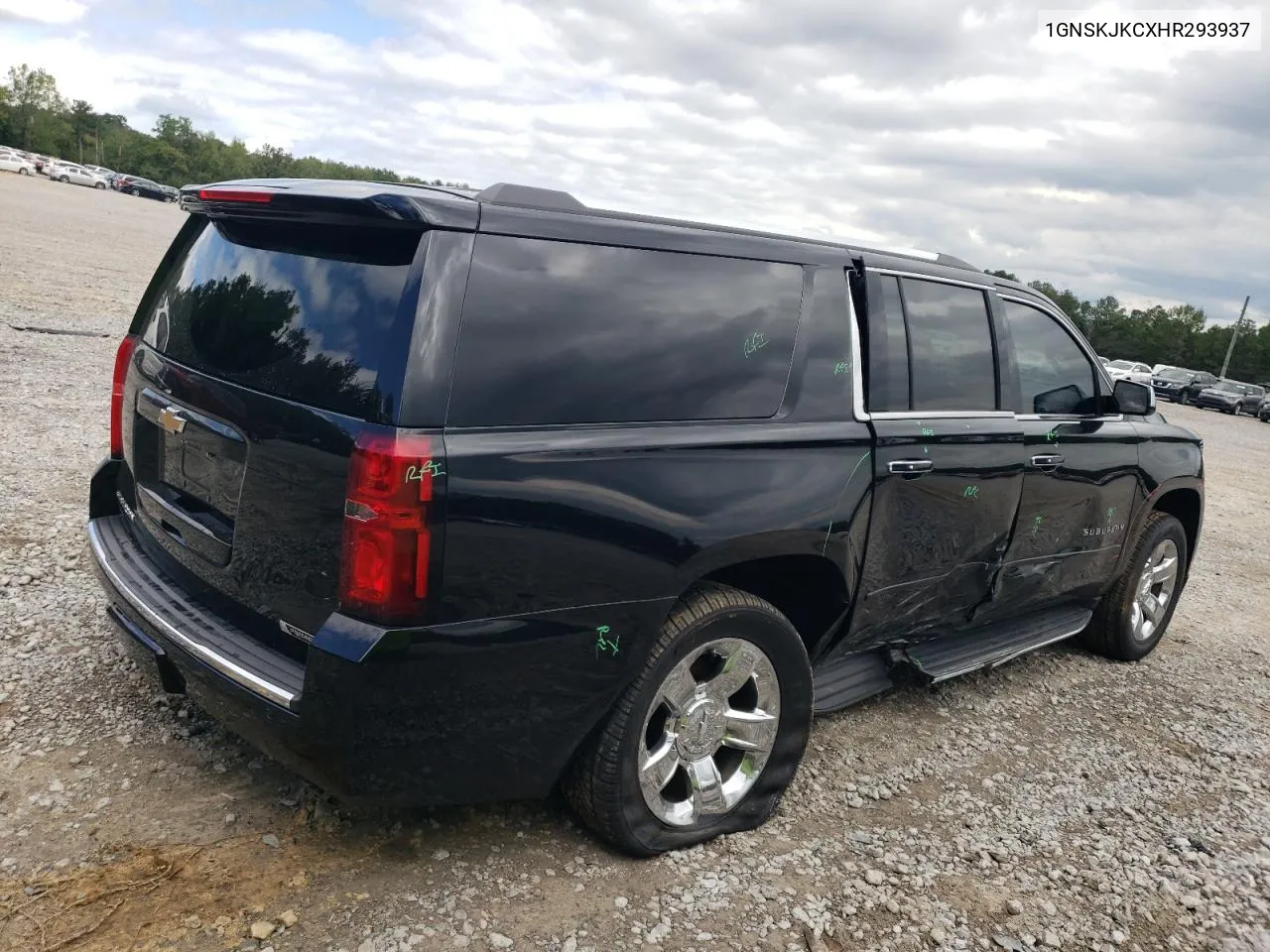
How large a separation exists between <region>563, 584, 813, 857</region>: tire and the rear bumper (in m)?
0.12

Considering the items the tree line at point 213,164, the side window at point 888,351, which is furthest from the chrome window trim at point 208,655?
the tree line at point 213,164

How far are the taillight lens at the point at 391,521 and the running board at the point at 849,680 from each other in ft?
5.74

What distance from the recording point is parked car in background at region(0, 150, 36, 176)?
65.6m

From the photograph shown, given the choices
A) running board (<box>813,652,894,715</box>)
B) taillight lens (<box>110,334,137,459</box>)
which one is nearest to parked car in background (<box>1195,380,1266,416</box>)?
running board (<box>813,652,894,715</box>)

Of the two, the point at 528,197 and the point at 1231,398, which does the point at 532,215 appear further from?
the point at 1231,398

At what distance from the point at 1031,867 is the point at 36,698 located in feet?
11.2

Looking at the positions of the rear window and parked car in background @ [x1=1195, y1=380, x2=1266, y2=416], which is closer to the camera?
the rear window

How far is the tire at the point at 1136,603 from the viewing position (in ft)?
17.0

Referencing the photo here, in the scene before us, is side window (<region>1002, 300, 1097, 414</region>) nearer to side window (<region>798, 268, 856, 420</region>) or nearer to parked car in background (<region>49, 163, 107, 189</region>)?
side window (<region>798, 268, 856, 420</region>)

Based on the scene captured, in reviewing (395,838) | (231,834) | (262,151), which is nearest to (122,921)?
(231,834)

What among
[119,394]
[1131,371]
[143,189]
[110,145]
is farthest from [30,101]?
[119,394]

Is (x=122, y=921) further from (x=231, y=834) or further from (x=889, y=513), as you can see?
(x=889, y=513)

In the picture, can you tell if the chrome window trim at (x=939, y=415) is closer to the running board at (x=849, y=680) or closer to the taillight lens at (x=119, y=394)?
the running board at (x=849, y=680)

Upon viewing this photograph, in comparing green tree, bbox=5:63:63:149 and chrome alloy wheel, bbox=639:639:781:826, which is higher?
green tree, bbox=5:63:63:149
